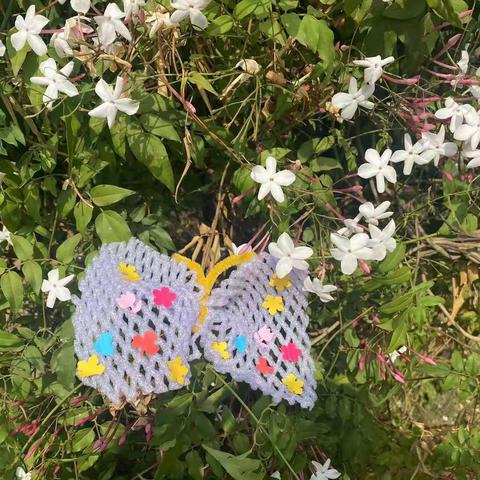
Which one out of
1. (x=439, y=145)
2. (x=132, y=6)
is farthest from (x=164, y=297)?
(x=439, y=145)

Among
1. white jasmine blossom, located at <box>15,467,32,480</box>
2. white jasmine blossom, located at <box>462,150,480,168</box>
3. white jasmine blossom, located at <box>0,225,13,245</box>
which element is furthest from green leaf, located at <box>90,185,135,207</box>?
white jasmine blossom, located at <box>462,150,480,168</box>

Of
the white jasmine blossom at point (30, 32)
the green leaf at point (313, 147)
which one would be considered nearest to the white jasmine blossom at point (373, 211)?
the green leaf at point (313, 147)

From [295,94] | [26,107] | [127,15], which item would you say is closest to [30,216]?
[26,107]

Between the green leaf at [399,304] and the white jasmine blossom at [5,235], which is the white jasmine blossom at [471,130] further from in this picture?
the white jasmine blossom at [5,235]

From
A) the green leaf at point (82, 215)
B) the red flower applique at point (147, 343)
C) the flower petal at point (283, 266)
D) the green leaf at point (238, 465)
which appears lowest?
the green leaf at point (238, 465)

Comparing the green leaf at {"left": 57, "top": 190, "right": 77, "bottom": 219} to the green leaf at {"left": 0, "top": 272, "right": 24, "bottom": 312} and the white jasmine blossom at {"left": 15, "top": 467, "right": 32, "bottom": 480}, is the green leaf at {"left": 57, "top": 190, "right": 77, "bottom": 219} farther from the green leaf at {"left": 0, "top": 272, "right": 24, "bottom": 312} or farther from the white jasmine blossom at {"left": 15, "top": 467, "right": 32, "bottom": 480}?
the white jasmine blossom at {"left": 15, "top": 467, "right": 32, "bottom": 480}

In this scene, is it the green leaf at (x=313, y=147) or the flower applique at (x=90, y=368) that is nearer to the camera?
the flower applique at (x=90, y=368)

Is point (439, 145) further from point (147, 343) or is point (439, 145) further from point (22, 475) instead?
point (22, 475)

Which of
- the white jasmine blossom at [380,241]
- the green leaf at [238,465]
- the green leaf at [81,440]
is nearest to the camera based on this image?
the white jasmine blossom at [380,241]
